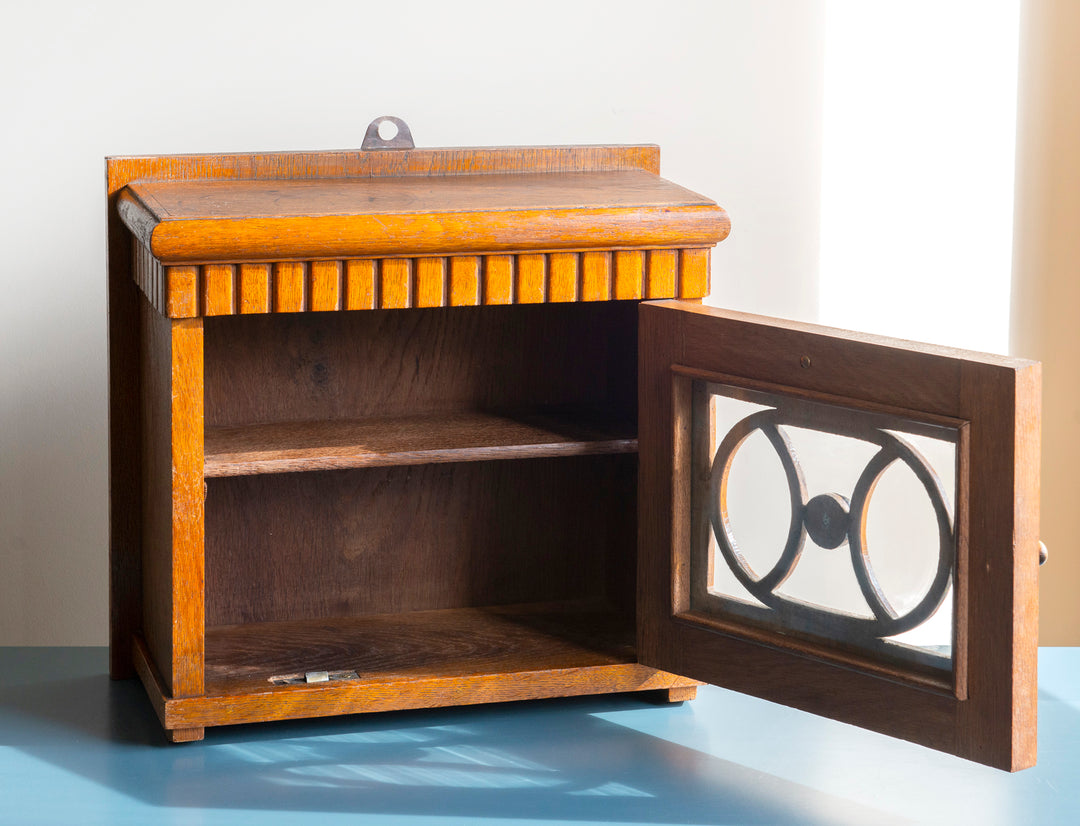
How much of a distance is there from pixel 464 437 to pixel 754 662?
36 centimetres

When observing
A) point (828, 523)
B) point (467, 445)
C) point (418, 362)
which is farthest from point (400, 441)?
point (828, 523)

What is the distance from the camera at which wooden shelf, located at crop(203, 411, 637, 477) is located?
1.41m

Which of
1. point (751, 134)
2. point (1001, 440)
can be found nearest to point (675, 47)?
point (751, 134)

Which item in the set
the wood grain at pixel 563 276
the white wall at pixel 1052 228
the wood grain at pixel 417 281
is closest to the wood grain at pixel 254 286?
the wood grain at pixel 417 281

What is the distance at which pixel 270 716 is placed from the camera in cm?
140

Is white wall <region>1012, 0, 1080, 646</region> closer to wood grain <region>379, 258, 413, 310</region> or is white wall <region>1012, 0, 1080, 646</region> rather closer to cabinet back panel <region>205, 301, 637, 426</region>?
cabinet back panel <region>205, 301, 637, 426</region>

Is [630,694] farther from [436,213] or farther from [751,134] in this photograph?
[751,134]

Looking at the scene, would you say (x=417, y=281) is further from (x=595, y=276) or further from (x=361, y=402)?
(x=361, y=402)

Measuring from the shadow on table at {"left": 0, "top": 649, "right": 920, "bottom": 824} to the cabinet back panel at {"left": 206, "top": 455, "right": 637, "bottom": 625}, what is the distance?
0.60ft

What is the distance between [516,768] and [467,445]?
0.98 ft

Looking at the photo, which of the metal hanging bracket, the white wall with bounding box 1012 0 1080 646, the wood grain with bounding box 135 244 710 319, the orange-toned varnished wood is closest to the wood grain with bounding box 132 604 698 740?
the orange-toned varnished wood

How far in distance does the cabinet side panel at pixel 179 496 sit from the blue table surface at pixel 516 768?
3.5 inches

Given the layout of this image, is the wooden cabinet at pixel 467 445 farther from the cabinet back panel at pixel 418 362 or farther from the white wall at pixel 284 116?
the white wall at pixel 284 116

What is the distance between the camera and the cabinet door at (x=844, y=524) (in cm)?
118
